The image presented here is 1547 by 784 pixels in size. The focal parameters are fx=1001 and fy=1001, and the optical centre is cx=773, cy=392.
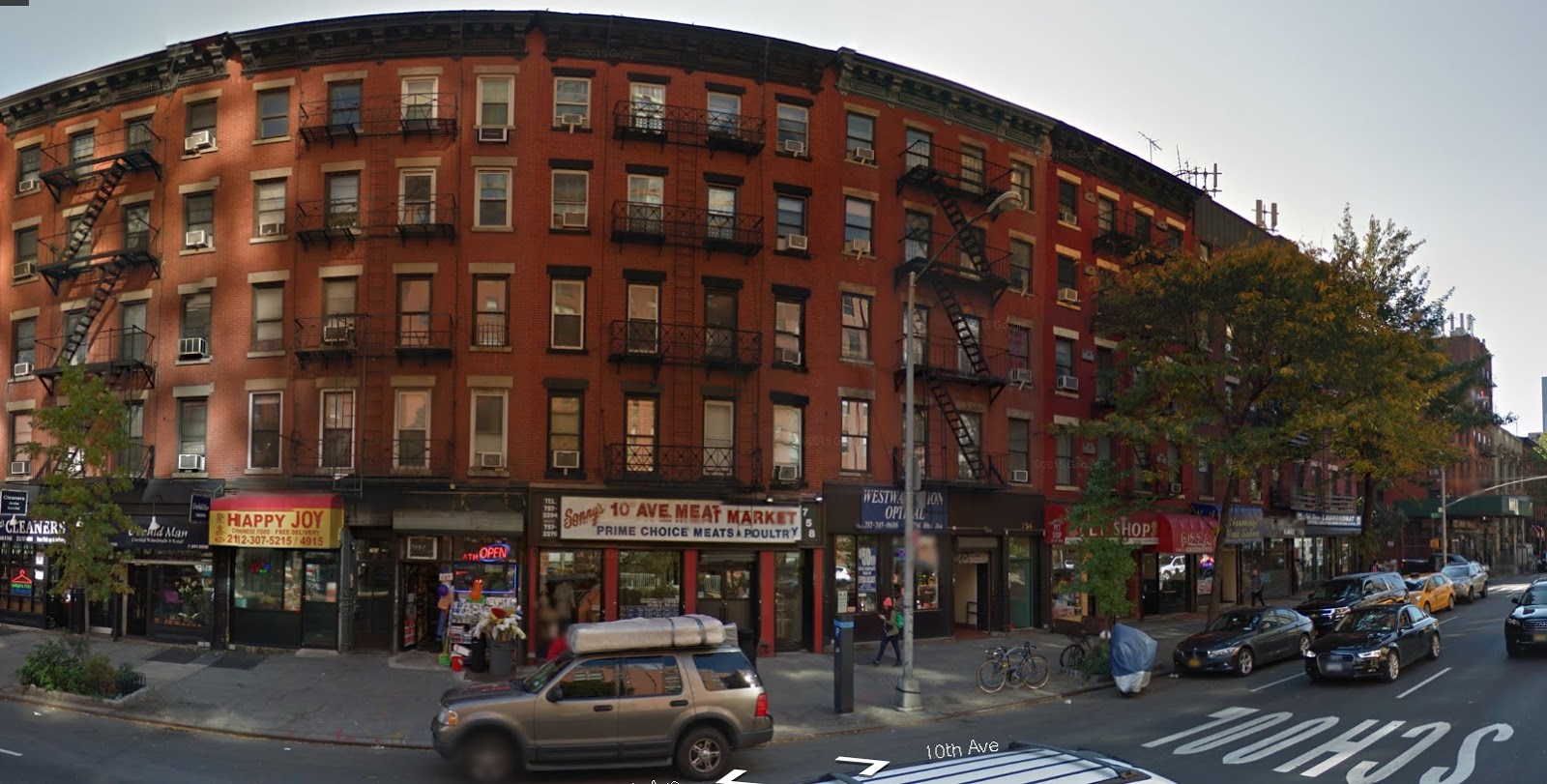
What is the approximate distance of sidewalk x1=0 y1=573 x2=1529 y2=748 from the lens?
1745 cm

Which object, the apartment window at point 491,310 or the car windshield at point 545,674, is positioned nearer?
the car windshield at point 545,674

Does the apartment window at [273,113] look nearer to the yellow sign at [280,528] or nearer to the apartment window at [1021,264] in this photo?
the yellow sign at [280,528]

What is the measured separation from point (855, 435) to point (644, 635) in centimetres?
1515

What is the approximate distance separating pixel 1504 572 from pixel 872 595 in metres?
70.7

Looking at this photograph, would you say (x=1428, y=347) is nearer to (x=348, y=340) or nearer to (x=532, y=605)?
(x=532, y=605)

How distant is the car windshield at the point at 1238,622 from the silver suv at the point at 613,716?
Answer: 14707mm

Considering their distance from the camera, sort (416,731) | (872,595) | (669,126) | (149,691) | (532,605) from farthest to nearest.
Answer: (872,595), (669,126), (532,605), (149,691), (416,731)

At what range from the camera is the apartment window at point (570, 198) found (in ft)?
86.0

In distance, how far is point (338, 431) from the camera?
84.3 ft

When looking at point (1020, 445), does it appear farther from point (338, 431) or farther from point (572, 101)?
point (338, 431)

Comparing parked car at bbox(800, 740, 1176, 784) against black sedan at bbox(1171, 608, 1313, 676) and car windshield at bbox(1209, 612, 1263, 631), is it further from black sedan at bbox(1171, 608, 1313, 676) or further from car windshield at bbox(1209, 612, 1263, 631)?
car windshield at bbox(1209, 612, 1263, 631)

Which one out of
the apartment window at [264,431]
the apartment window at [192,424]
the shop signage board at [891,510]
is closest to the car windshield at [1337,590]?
the shop signage board at [891,510]

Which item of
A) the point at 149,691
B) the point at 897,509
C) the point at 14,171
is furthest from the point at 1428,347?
the point at 14,171

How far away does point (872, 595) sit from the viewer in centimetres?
2864
